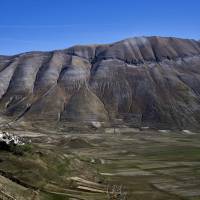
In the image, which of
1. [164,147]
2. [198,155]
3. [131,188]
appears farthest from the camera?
[164,147]

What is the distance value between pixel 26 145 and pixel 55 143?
304 ft

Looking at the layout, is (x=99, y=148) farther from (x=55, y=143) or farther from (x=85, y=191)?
Answer: (x=85, y=191)

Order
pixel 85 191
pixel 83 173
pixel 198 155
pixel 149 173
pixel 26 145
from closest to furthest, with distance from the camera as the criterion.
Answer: pixel 85 191 < pixel 26 145 < pixel 83 173 < pixel 149 173 < pixel 198 155

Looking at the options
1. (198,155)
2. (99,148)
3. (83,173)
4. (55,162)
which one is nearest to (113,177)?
(83,173)

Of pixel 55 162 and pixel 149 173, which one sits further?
pixel 149 173

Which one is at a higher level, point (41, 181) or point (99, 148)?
point (41, 181)

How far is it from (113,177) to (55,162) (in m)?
13.6

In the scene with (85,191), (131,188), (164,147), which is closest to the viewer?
(85,191)

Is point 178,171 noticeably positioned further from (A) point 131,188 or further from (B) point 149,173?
(A) point 131,188

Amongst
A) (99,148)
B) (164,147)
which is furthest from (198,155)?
(99,148)

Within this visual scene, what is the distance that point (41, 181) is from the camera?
3388 inches

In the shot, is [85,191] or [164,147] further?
[164,147]

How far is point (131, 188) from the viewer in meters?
92.4

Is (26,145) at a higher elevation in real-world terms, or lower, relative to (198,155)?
higher
